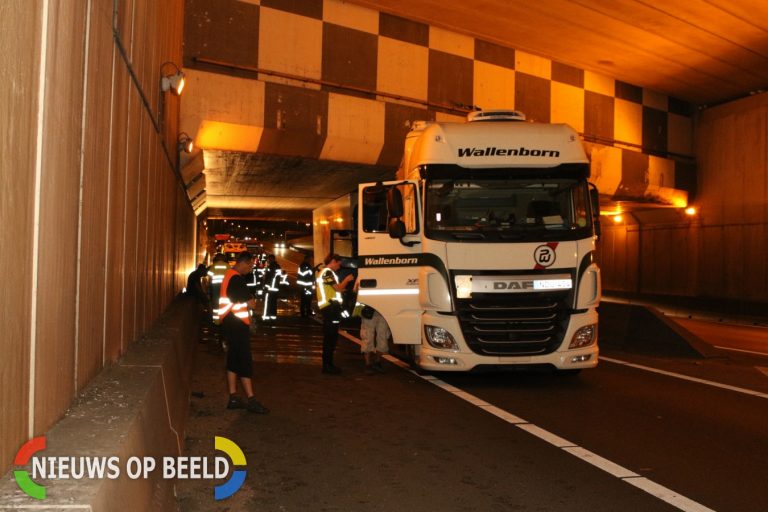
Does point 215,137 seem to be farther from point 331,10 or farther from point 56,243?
point 56,243

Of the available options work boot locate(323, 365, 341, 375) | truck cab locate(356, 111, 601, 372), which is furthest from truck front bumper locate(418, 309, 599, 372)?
work boot locate(323, 365, 341, 375)

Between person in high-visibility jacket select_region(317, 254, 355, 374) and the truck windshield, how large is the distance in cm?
192

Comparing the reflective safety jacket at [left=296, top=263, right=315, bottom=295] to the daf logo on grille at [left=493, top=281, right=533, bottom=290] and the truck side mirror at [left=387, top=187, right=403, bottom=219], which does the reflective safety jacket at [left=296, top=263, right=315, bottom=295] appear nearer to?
the truck side mirror at [left=387, top=187, right=403, bottom=219]

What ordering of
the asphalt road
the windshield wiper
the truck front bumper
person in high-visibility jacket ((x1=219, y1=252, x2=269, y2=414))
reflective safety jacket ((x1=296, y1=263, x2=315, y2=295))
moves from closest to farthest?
the asphalt road, person in high-visibility jacket ((x1=219, y1=252, x2=269, y2=414)), the truck front bumper, the windshield wiper, reflective safety jacket ((x1=296, y1=263, x2=315, y2=295))

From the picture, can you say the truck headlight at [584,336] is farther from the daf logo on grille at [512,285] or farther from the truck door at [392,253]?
the truck door at [392,253]

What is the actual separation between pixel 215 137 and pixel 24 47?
1177cm

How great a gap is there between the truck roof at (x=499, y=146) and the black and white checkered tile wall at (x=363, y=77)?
6109mm

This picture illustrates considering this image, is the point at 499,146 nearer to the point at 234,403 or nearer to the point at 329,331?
the point at 329,331

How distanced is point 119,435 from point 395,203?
249 inches

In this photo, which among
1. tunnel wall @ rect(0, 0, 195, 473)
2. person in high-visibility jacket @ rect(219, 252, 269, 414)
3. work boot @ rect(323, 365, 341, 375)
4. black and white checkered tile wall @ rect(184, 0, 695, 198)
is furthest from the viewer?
black and white checkered tile wall @ rect(184, 0, 695, 198)

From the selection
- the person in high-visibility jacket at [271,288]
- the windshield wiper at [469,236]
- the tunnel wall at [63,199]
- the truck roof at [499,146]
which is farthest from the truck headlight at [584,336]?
the person in high-visibility jacket at [271,288]

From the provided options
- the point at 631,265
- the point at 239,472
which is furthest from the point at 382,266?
the point at 631,265

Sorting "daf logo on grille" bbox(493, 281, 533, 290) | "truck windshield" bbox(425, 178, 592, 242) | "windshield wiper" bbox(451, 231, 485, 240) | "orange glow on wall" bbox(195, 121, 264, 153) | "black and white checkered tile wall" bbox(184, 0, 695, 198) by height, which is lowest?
"daf logo on grille" bbox(493, 281, 533, 290)

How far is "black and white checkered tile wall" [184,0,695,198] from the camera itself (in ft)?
46.2
